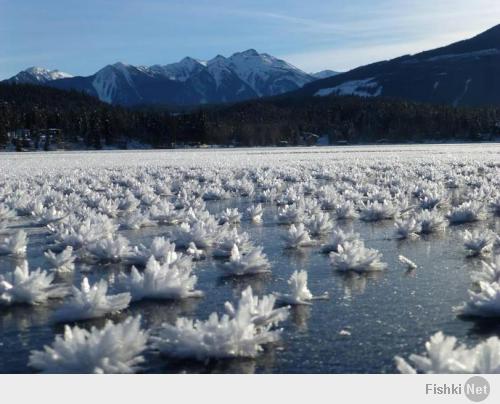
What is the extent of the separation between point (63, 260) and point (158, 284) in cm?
226

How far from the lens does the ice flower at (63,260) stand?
8.75m

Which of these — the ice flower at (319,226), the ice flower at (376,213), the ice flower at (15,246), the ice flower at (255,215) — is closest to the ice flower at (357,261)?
the ice flower at (319,226)

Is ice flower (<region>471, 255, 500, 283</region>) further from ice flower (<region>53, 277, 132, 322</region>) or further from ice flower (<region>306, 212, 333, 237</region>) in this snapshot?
ice flower (<region>53, 277, 132, 322</region>)

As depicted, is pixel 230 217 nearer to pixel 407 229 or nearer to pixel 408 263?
pixel 407 229

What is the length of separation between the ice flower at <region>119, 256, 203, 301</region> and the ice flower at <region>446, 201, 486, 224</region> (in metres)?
7.59

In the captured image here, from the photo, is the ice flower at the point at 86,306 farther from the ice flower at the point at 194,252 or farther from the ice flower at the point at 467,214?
the ice flower at the point at 467,214

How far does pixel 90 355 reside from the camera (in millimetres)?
4836

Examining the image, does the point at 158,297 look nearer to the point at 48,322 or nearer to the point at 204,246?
the point at 48,322

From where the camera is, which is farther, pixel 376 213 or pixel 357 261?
pixel 376 213

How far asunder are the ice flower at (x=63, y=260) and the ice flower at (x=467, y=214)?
8.13 meters

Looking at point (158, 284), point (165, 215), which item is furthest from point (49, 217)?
point (158, 284)

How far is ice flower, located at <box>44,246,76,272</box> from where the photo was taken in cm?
875

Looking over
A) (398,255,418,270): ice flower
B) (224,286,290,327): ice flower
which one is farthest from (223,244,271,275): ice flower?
(224,286,290,327): ice flower
